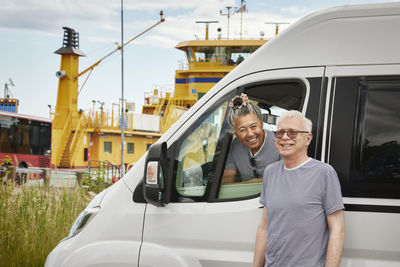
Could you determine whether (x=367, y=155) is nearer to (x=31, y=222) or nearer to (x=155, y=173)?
(x=155, y=173)

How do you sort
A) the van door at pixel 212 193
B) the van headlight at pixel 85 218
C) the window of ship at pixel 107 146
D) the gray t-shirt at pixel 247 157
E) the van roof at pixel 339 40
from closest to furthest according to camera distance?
the van roof at pixel 339 40 < the van door at pixel 212 193 < the gray t-shirt at pixel 247 157 < the van headlight at pixel 85 218 < the window of ship at pixel 107 146

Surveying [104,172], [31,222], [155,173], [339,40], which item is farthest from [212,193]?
[104,172]

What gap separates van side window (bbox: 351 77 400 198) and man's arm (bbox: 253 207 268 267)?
21.2 inches

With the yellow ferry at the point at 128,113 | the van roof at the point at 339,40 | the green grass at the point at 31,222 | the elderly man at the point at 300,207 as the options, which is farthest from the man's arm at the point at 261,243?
the yellow ferry at the point at 128,113

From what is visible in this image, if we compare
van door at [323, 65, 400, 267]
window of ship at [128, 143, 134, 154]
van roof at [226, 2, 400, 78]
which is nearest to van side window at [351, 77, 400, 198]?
van door at [323, 65, 400, 267]

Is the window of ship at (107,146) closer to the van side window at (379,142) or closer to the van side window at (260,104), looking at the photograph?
the van side window at (260,104)

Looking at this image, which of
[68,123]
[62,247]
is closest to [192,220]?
[62,247]

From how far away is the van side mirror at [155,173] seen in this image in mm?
3008

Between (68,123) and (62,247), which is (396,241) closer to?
(62,247)

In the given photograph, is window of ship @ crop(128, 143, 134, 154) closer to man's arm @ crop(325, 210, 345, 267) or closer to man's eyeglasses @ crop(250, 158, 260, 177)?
man's eyeglasses @ crop(250, 158, 260, 177)

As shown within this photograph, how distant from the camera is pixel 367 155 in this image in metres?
2.90

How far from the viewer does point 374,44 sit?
299 centimetres

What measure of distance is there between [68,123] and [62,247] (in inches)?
1245

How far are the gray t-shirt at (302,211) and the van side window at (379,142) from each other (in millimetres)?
342
